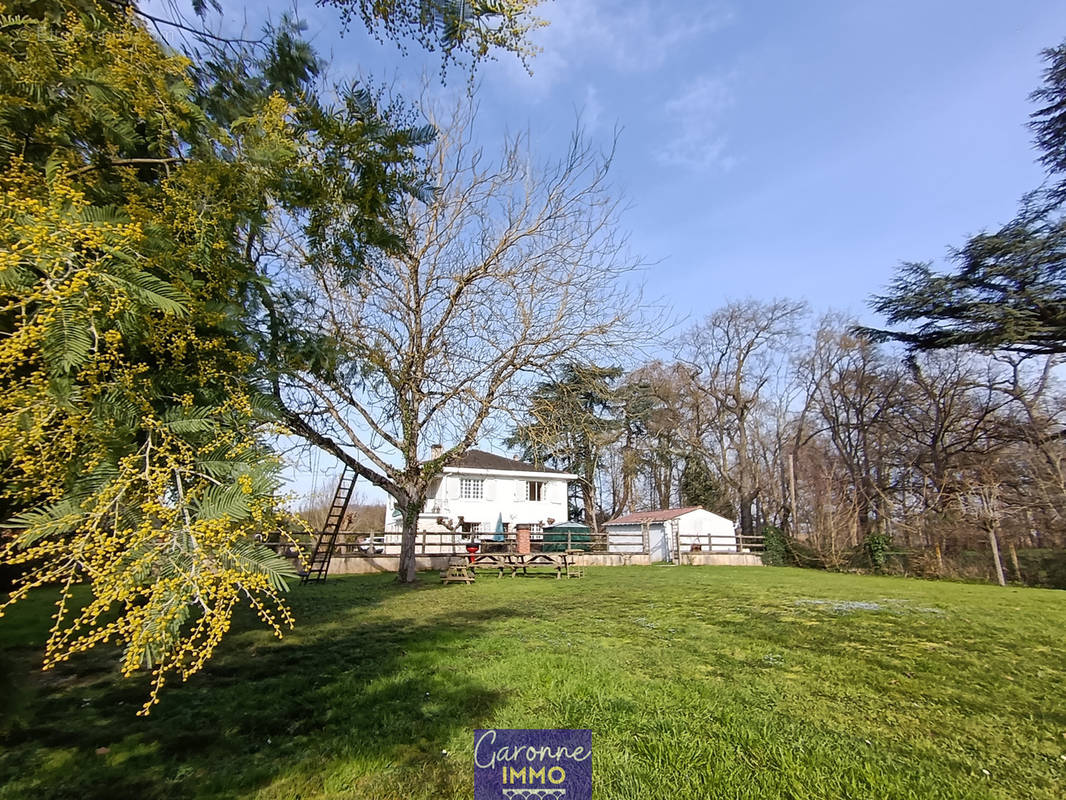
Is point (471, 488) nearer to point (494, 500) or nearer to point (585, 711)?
point (494, 500)

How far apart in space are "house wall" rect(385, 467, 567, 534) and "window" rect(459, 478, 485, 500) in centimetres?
14

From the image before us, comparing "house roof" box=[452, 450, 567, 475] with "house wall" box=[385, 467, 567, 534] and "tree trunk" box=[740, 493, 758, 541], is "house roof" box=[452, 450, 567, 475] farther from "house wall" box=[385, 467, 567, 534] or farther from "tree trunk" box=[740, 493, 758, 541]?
→ "tree trunk" box=[740, 493, 758, 541]

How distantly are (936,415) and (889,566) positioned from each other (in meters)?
10.2

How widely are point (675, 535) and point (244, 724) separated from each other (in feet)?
79.2

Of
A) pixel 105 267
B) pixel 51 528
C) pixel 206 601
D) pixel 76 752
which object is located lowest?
pixel 76 752

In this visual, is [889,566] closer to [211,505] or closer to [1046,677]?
[1046,677]

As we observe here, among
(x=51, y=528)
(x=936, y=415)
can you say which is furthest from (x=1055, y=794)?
(x=936, y=415)

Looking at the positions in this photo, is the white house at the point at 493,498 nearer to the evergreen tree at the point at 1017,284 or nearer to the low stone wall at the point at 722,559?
the low stone wall at the point at 722,559

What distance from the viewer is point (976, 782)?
9.55 ft

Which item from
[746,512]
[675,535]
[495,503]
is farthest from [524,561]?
[746,512]

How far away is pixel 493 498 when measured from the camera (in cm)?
3130

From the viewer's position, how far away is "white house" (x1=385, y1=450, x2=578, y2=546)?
29.7 metres

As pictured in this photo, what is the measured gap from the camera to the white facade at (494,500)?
29.7 m

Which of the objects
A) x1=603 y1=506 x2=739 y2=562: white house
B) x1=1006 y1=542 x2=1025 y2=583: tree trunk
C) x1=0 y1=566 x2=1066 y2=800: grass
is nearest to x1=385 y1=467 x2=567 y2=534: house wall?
x1=603 y1=506 x2=739 y2=562: white house
